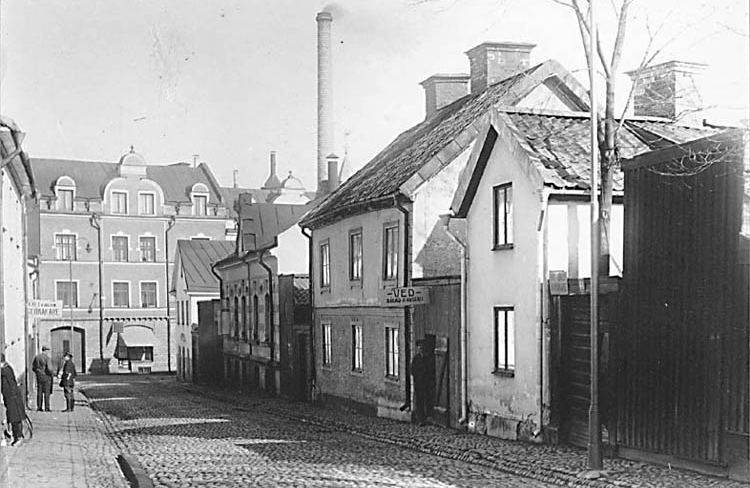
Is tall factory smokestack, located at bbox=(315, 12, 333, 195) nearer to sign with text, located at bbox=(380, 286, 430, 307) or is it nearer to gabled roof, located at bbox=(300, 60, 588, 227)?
gabled roof, located at bbox=(300, 60, 588, 227)

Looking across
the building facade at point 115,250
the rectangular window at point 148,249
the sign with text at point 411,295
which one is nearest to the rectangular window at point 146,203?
the building facade at point 115,250

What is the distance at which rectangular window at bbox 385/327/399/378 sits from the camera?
22.6 m

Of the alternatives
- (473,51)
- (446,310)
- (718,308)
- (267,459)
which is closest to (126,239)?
(473,51)

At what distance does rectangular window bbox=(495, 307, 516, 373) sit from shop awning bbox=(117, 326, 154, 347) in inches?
1728

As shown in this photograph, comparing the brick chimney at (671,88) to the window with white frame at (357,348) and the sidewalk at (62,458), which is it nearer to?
the window with white frame at (357,348)

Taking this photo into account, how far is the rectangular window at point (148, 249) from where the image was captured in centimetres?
5984

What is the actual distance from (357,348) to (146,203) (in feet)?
122

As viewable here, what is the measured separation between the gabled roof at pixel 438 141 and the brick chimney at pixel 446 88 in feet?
1.44

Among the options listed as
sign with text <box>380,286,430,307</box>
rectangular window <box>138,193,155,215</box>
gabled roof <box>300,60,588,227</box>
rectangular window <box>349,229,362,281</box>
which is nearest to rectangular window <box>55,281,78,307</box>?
rectangular window <box>138,193,155,215</box>

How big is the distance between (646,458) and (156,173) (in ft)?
167

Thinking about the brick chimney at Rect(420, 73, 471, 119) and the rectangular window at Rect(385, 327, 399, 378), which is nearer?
the rectangular window at Rect(385, 327, 399, 378)

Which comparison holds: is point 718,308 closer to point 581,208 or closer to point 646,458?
point 646,458

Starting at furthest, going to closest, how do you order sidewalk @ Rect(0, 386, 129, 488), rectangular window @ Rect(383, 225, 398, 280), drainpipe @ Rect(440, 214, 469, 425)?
rectangular window @ Rect(383, 225, 398, 280)
drainpipe @ Rect(440, 214, 469, 425)
sidewalk @ Rect(0, 386, 129, 488)

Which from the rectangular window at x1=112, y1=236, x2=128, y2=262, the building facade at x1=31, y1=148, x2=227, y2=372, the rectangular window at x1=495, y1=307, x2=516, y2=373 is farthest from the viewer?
the rectangular window at x1=112, y1=236, x2=128, y2=262
